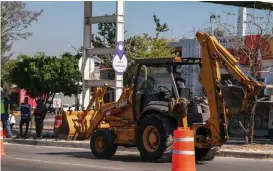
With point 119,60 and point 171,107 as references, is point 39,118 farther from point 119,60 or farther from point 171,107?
point 171,107

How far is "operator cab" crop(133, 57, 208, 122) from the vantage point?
46.4 feet

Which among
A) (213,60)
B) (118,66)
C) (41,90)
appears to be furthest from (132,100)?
(41,90)

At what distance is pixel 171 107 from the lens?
13.6m

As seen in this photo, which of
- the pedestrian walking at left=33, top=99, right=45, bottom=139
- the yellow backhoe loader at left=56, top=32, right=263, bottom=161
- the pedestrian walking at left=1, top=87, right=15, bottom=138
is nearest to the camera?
the yellow backhoe loader at left=56, top=32, right=263, bottom=161

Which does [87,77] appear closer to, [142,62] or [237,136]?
[237,136]

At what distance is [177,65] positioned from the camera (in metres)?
14.4

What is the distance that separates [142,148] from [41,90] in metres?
11.0

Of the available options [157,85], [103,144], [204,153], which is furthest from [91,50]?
[204,153]

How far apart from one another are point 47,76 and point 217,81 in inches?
459

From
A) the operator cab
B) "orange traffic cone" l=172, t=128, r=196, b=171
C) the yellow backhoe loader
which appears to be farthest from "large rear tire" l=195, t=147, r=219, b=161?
"orange traffic cone" l=172, t=128, r=196, b=171

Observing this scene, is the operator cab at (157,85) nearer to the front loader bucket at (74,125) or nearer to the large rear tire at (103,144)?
the large rear tire at (103,144)

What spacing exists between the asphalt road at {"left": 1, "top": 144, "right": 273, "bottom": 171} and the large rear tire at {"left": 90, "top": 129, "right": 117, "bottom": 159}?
20 centimetres

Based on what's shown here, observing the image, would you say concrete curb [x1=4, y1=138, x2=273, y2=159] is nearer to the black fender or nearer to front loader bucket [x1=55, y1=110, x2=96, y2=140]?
front loader bucket [x1=55, y1=110, x2=96, y2=140]

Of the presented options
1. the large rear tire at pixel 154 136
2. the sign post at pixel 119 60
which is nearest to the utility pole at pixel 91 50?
the sign post at pixel 119 60
